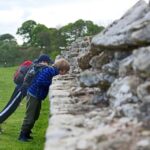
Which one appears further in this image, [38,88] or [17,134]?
[17,134]

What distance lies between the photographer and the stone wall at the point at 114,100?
4648 mm

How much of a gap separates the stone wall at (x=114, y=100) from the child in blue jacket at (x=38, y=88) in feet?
10.3

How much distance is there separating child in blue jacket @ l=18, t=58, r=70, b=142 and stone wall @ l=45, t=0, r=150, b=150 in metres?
3.13

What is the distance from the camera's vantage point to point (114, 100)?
18.4 ft

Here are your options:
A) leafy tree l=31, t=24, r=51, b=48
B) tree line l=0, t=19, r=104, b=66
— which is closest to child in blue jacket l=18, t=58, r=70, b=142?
tree line l=0, t=19, r=104, b=66

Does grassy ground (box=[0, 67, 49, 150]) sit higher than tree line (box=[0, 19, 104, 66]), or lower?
lower

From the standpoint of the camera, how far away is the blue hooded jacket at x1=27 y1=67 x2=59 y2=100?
10625mm

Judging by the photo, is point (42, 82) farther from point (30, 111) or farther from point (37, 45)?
point (37, 45)

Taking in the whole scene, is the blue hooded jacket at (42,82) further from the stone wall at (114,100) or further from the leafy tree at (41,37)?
the leafy tree at (41,37)

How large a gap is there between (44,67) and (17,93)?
2.07m

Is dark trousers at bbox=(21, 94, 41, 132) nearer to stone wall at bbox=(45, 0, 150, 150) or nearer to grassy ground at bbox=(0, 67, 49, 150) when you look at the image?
grassy ground at bbox=(0, 67, 49, 150)

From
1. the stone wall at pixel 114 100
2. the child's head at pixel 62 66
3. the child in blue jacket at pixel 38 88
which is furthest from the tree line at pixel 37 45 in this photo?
the stone wall at pixel 114 100

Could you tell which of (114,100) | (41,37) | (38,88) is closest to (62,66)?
(38,88)

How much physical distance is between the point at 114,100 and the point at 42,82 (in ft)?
17.7
